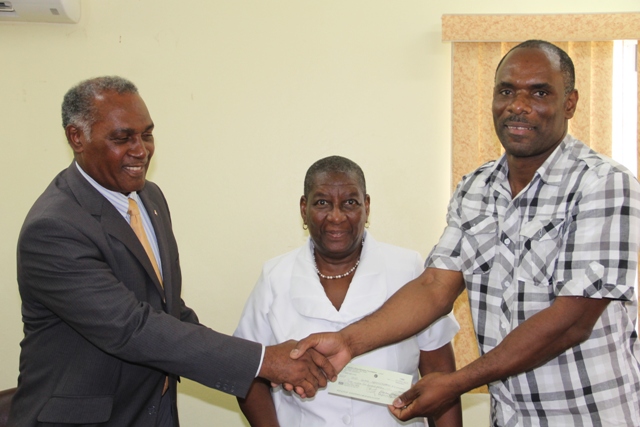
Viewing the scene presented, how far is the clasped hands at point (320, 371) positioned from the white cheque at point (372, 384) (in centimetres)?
3

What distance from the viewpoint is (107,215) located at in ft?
7.40

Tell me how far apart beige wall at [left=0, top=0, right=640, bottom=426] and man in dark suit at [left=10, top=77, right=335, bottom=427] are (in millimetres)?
1560

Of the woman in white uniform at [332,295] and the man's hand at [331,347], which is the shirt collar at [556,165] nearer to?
the woman in white uniform at [332,295]

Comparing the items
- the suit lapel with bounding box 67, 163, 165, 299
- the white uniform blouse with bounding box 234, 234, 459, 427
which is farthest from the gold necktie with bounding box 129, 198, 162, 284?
the white uniform blouse with bounding box 234, 234, 459, 427

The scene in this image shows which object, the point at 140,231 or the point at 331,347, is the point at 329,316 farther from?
the point at 140,231

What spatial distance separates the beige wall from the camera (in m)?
A: 3.96

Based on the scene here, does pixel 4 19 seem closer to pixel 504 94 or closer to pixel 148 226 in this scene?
pixel 148 226

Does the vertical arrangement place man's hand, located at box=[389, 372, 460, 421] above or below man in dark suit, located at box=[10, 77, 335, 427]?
below

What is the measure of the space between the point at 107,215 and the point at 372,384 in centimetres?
113

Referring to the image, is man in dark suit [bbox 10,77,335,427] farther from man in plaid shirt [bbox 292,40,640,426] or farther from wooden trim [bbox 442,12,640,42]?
wooden trim [bbox 442,12,640,42]

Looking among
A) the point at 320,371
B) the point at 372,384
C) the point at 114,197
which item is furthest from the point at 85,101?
the point at 372,384

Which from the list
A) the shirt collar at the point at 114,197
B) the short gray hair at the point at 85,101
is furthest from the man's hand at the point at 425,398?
the short gray hair at the point at 85,101

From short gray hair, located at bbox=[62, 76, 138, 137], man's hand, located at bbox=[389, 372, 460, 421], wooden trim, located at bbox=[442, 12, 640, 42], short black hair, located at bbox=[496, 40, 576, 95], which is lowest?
man's hand, located at bbox=[389, 372, 460, 421]

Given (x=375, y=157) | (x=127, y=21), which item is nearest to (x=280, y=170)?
(x=375, y=157)
